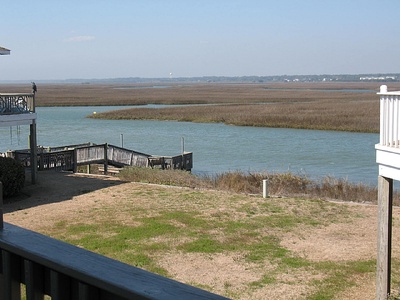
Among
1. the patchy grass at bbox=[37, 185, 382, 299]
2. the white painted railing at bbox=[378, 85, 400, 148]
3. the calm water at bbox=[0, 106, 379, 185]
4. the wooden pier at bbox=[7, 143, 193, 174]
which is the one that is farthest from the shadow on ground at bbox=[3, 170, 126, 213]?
the white painted railing at bbox=[378, 85, 400, 148]

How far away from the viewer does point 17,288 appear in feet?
7.50

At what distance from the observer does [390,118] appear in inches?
356

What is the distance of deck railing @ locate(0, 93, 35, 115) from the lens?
20.4 metres

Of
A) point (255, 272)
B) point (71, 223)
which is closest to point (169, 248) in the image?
point (255, 272)

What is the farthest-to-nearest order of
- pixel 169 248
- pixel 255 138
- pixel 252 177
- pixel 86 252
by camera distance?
pixel 255 138 < pixel 252 177 < pixel 169 248 < pixel 86 252

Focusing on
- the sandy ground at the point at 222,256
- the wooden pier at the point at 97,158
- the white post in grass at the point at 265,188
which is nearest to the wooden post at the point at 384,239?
the sandy ground at the point at 222,256

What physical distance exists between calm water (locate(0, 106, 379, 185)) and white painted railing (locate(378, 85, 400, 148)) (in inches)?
715

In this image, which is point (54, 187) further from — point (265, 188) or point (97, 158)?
point (265, 188)

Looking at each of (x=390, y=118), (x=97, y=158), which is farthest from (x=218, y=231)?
(x=97, y=158)

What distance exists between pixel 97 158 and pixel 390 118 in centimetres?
2067

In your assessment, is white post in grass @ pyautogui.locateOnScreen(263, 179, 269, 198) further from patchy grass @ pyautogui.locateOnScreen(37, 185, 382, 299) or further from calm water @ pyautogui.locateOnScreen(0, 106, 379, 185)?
calm water @ pyautogui.locateOnScreen(0, 106, 379, 185)

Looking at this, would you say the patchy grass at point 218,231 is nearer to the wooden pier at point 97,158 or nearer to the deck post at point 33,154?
the deck post at point 33,154

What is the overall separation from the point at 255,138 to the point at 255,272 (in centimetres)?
3635

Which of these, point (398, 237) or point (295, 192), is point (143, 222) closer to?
point (398, 237)
